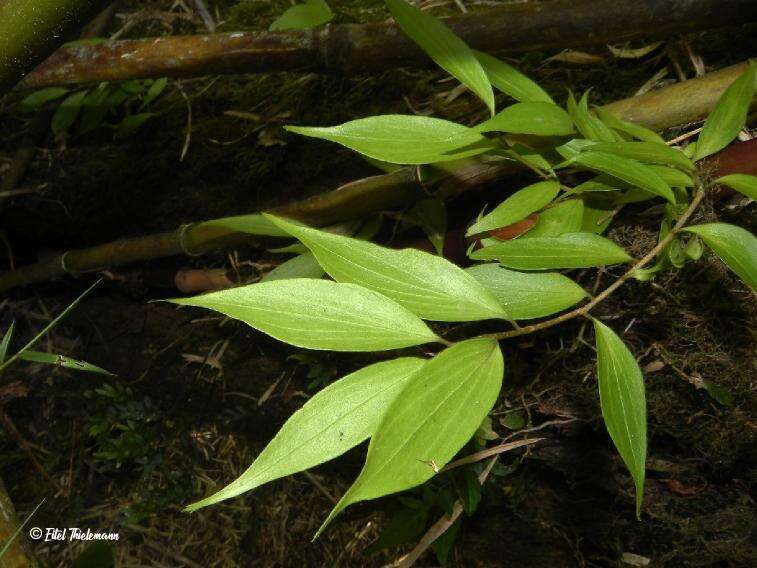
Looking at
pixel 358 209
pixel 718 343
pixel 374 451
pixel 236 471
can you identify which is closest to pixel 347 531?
pixel 236 471

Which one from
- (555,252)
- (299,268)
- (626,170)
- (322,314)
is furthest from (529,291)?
(299,268)

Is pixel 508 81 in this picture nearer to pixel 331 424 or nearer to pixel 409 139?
pixel 409 139

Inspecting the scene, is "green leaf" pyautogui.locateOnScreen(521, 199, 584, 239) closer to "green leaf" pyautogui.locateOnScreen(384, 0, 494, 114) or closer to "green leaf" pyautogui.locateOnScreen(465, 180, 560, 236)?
"green leaf" pyautogui.locateOnScreen(465, 180, 560, 236)

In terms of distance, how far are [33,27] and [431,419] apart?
47 cm

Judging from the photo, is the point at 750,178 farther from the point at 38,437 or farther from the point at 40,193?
the point at 38,437

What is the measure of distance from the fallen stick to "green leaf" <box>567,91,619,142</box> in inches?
4.5

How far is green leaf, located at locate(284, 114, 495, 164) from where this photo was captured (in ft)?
2.09

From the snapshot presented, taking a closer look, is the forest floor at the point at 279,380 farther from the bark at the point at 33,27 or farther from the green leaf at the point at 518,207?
the bark at the point at 33,27

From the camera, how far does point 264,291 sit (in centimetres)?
48

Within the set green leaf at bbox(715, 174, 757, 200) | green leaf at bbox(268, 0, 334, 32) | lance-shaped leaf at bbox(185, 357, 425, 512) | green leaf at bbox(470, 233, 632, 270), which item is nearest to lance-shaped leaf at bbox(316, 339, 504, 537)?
lance-shaped leaf at bbox(185, 357, 425, 512)

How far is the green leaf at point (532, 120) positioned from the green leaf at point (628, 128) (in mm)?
115

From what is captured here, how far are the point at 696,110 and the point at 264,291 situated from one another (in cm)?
67

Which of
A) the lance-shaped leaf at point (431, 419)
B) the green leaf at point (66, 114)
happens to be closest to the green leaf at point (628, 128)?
the lance-shaped leaf at point (431, 419)

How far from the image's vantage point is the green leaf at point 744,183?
63 cm
